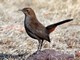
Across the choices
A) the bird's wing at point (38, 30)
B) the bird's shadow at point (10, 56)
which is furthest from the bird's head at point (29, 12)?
the bird's shadow at point (10, 56)

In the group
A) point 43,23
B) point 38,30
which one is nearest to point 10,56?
point 38,30

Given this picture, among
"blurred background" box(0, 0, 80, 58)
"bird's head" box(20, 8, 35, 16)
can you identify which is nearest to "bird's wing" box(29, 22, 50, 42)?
"bird's head" box(20, 8, 35, 16)

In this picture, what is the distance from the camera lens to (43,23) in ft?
38.0

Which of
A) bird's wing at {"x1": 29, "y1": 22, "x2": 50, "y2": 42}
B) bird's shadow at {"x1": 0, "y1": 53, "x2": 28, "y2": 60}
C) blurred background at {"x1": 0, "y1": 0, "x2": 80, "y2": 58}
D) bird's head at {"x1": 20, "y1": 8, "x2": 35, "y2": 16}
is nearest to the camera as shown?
bird's wing at {"x1": 29, "y1": 22, "x2": 50, "y2": 42}

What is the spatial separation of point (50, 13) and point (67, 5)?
77cm

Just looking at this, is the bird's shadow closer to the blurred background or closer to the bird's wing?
the blurred background

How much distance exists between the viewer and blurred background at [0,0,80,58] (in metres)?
10.1

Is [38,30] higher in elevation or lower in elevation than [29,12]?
lower

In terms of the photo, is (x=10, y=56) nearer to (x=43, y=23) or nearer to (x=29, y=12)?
(x=29, y=12)

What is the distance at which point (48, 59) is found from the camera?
8188mm

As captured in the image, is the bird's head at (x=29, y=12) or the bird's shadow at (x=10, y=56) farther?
the bird's shadow at (x=10, y=56)

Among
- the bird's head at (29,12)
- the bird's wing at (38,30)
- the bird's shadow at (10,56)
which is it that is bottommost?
the bird's shadow at (10,56)

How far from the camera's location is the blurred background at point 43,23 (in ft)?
33.0

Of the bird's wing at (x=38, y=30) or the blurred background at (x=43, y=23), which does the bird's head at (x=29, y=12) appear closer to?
the bird's wing at (x=38, y=30)
